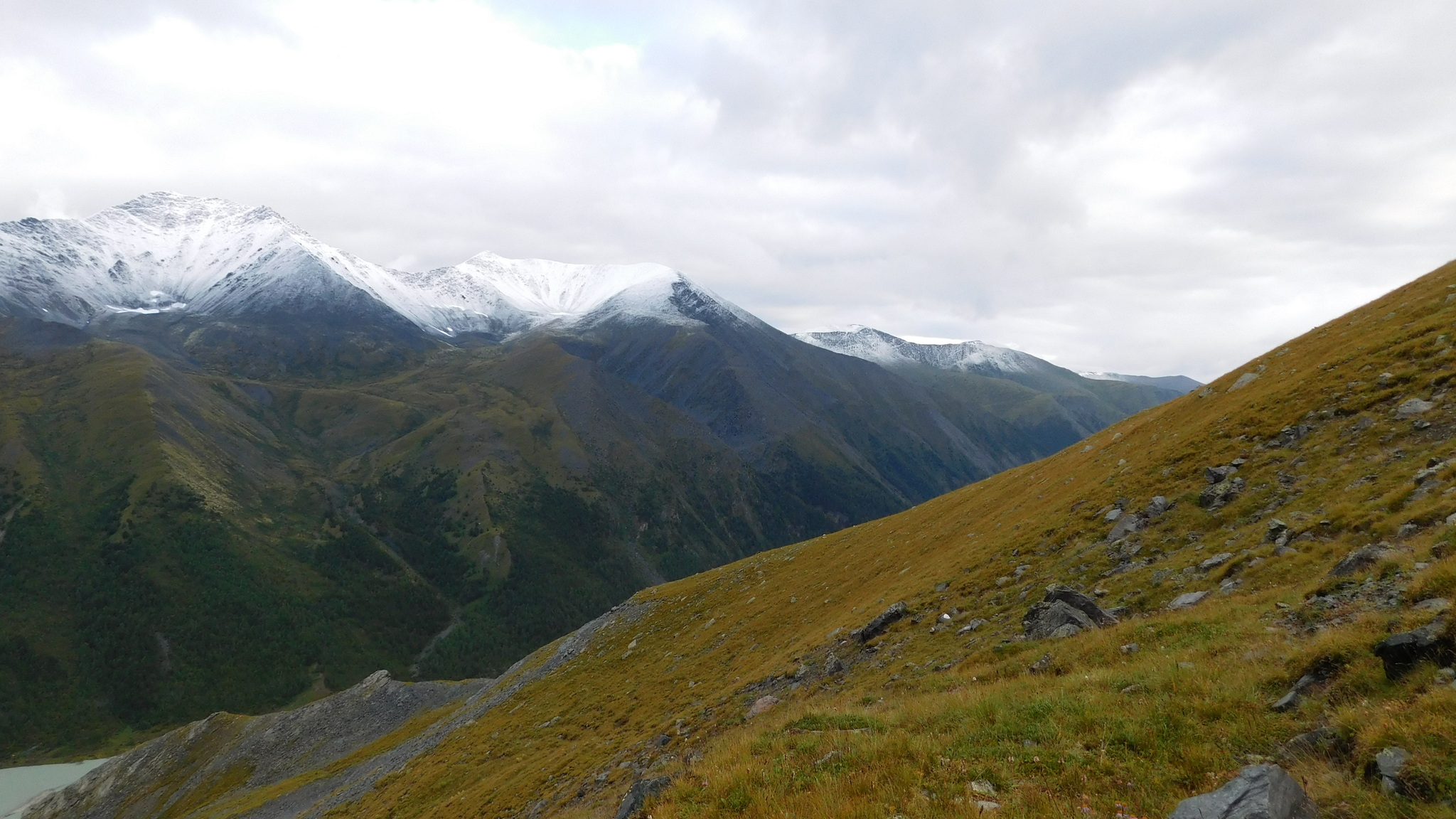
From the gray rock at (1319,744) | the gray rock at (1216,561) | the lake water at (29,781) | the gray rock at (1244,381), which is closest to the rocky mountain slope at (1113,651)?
the gray rock at (1319,744)

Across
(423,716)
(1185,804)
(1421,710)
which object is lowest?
(423,716)

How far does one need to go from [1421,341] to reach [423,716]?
101m

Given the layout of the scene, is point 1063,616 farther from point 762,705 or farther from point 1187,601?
point 762,705

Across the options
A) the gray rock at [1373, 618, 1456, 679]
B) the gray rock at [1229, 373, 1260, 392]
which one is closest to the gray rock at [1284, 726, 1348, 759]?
the gray rock at [1373, 618, 1456, 679]

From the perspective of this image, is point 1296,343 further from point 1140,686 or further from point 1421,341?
point 1140,686

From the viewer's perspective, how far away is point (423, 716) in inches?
3241

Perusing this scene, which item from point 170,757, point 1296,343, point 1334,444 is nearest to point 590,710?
point 1334,444

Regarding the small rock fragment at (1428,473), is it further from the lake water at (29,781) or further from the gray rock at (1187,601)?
the lake water at (29,781)

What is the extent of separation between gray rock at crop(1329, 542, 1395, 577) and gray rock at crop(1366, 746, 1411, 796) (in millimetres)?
8216

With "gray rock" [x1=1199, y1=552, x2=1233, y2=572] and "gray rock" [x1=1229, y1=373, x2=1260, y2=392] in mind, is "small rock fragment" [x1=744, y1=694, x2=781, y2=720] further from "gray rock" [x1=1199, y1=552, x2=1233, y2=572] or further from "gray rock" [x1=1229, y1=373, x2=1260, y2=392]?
"gray rock" [x1=1229, y1=373, x2=1260, y2=392]

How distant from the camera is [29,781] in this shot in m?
177

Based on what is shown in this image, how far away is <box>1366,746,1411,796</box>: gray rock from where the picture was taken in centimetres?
761

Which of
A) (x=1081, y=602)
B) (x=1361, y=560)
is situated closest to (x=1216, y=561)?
(x=1081, y=602)

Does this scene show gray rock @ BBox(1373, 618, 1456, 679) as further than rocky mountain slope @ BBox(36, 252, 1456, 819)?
No
